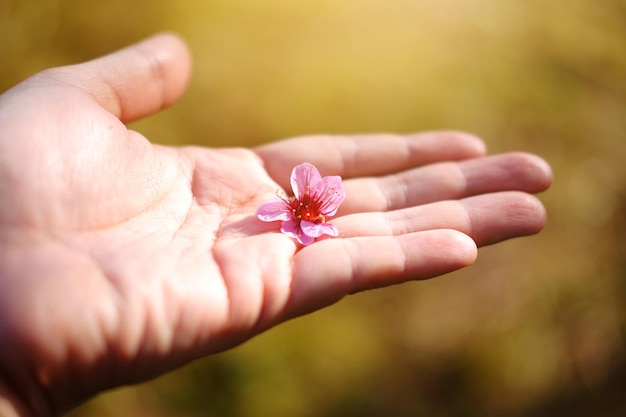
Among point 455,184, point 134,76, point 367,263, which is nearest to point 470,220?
point 455,184

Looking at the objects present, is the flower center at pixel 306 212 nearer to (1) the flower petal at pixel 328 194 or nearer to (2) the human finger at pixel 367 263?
(1) the flower petal at pixel 328 194

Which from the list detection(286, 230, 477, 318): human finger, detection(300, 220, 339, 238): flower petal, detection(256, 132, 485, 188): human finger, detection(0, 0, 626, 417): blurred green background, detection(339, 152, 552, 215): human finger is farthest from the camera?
detection(0, 0, 626, 417): blurred green background

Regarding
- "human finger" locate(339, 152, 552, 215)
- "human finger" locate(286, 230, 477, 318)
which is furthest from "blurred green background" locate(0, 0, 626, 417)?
"human finger" locate(286, 230, 477, 318)

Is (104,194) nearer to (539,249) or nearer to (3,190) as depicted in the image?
(3,190)

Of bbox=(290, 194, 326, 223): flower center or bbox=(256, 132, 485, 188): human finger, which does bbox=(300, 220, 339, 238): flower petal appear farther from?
bbox=(256, 132, 485, 188): human finger

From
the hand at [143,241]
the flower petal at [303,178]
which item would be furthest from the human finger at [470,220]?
the flower petal at [303,178]

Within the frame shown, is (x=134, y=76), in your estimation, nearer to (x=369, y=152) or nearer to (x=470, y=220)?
(x=369, y=152)

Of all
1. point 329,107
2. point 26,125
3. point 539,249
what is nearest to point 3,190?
point 26,125
